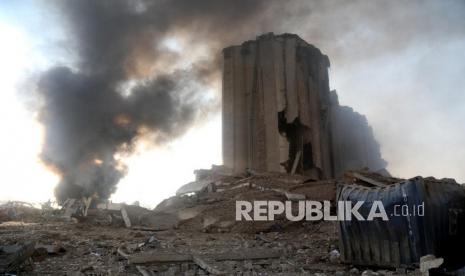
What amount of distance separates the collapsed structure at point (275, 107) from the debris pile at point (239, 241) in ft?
18.8

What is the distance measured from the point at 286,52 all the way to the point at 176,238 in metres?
12.2

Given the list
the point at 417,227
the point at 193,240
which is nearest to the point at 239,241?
the point at 193,240

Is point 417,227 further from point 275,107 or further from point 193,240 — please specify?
point 275,107

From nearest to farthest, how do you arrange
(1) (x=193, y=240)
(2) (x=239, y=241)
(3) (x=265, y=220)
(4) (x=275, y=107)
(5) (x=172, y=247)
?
(5) (x=172, y=247), (2) (x=239, y=241), (1) (x=193, y=240), (3) (x=265, y=220), (4) (x=275, y=107)

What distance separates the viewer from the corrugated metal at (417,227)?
18.1 ft

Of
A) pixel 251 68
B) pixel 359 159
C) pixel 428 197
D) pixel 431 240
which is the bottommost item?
pixel 431 240

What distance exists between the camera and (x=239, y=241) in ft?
28.1

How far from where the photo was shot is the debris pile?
18.6 ft

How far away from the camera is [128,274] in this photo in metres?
5.64

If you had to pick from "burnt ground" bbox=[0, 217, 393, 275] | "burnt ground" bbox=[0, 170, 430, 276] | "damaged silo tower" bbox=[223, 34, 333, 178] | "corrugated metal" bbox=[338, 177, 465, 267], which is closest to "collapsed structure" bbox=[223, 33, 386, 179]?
"damaged silo tower" bbox=[223, 34, 333, 178]

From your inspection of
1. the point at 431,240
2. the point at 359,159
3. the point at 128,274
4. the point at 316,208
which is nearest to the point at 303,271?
the point at 431,240

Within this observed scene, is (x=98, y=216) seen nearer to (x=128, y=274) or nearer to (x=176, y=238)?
(x=176, y=238)

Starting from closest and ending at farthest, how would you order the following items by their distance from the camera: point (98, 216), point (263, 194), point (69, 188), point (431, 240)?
point (431, 240) → point (263, 194) → point (98, 216) → point (69, 188)

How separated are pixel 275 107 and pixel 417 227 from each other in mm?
12987
